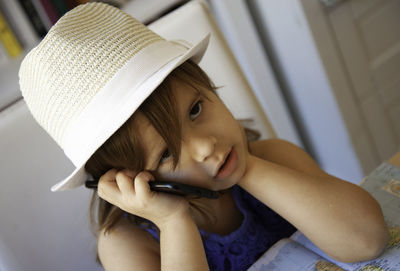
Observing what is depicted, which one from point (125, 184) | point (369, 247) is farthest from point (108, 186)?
point (369, 247)

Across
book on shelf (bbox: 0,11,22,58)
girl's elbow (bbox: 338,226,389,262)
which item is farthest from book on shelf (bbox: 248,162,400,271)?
book on shelf (bbox: 0,11,22,58)

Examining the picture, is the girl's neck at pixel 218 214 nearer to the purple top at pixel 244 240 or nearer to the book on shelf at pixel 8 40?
the purple top at pixel 244 240

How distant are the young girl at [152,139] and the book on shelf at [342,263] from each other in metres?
0.01

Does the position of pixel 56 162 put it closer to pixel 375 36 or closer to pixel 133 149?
pixel 133 149

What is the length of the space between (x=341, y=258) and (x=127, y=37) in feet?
1.51

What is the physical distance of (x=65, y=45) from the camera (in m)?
0.55

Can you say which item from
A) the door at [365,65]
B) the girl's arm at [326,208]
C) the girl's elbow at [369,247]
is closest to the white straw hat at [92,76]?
the girl's arm at [326,208]

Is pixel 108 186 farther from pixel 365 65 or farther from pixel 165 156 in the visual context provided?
pixel 365 65

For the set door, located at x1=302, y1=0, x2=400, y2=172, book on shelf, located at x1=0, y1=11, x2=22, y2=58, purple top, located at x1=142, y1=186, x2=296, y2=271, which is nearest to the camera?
purple top, located at x1=142, y1=186, x2=296, y2=271

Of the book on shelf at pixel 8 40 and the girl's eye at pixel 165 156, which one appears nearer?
the girl's eye at pixel 165 156

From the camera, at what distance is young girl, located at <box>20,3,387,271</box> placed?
540 mm

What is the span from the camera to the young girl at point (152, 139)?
0.54 m

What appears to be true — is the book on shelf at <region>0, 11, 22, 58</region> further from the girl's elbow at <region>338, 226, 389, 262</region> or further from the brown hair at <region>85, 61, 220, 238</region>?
the girl's elbow at <region>338, 226, 389, 262</region>

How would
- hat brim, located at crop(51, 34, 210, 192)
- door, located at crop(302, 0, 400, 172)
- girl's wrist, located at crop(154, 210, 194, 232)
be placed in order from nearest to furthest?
hat brim, located at crop(51, 34, 210, 192) → girl's wrist, located at crop(154, 210, 194, 232) → door, located at crop(302, 0, 400, 172)
